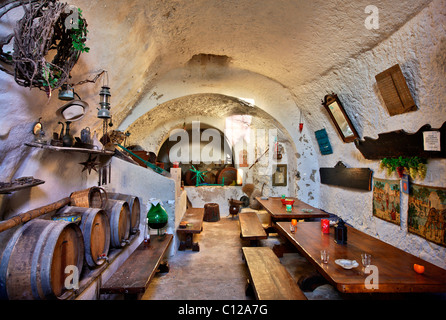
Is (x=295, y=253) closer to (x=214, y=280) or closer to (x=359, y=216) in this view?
(x=359, y=216)

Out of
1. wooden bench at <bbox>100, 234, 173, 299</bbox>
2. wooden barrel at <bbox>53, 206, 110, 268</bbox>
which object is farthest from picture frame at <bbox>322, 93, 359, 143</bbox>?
wooden barrel at <bbox>53, 206, 110, 268</bbox>

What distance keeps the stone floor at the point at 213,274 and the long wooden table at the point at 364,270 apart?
3.11ft

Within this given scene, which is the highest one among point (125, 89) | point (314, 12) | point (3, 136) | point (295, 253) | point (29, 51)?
point (314, 12)

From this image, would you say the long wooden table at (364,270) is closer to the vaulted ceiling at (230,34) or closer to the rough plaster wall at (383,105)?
the rough plaster wall at (383,105)

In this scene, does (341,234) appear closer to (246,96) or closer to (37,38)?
(37,38)

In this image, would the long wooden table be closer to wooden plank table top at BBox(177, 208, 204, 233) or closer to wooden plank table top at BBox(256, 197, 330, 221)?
wooden plank table top at BBox(256, 197, 330, 221)

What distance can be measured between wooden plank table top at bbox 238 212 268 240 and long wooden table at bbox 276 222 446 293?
3.92 ft

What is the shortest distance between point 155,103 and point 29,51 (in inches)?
170

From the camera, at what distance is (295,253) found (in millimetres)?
4750

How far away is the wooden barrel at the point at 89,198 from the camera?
117 inches

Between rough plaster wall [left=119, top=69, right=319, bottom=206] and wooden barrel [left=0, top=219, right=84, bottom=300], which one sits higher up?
rough plaster wall [left=119, top=69, right=319, bottom=206]

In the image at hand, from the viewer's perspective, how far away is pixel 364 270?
80.8 inches

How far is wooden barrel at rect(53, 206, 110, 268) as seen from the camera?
246cm
